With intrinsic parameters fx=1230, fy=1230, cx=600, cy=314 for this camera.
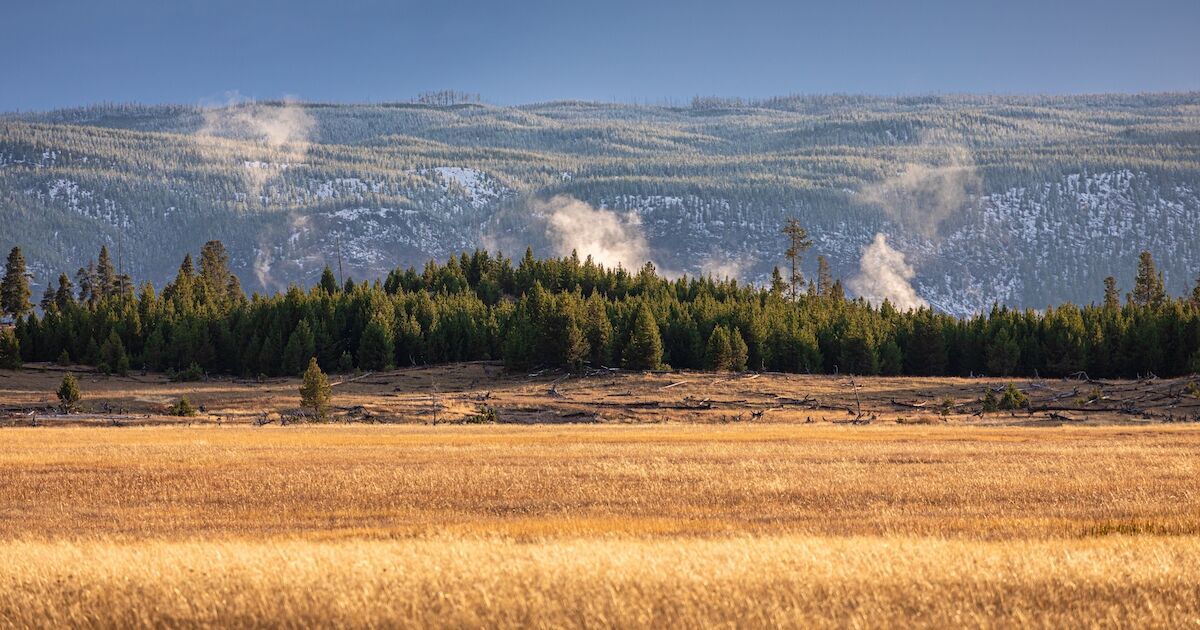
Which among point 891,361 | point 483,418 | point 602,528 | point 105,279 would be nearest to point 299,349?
point 483,418

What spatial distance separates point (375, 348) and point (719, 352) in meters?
34.7

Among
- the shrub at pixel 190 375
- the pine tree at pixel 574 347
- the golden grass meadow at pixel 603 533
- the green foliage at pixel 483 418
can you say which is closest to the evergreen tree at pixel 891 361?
the pine tree at pixel 574 347

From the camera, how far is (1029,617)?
45.3ft

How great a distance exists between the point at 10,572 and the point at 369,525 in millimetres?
9256

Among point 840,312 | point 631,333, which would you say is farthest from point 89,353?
point 840,312

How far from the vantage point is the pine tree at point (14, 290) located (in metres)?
152

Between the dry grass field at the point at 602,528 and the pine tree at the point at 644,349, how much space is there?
46644mm

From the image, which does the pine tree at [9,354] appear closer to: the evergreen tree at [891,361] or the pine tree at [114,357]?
the pine tree at [114,357]

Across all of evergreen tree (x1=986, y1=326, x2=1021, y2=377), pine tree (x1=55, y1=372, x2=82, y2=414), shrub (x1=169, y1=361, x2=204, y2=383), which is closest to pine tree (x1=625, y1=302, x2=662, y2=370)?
evergreen tree (x1=986, y1=326, x2=1021, y2=377)

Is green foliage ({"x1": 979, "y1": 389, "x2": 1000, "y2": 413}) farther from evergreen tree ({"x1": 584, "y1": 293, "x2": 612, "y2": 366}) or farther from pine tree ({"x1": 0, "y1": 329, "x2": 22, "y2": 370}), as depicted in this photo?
pine tree ({"x1": 0, "y1": 329, "x2": 22, "y2": 370})

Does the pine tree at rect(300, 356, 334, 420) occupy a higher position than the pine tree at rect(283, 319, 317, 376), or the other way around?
the pine tree at rect(283, 319, 317, 376)

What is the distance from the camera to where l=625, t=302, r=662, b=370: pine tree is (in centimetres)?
10650

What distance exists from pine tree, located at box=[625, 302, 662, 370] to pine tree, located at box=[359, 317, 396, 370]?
25913 mm

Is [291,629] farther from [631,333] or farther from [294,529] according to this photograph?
[631,333]
